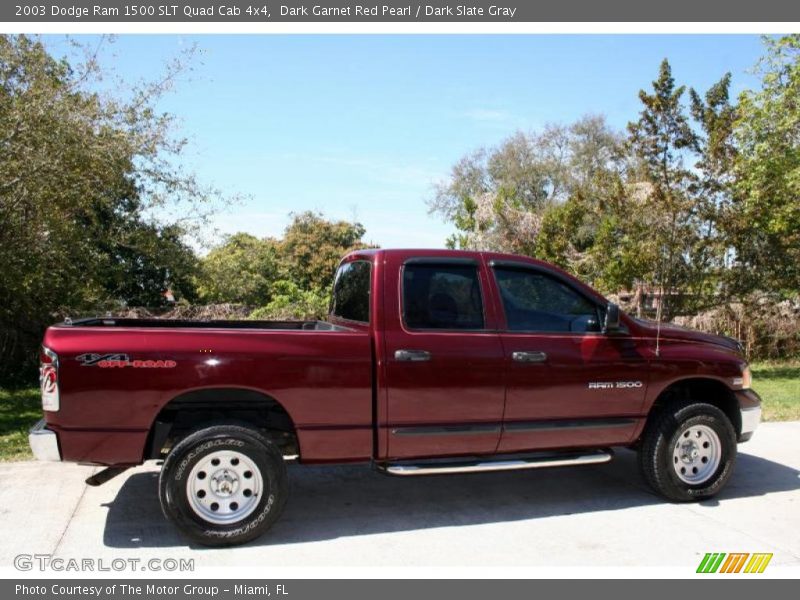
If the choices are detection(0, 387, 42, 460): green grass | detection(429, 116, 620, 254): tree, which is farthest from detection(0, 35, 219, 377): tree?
detection(429, 116, 620, 254): tree

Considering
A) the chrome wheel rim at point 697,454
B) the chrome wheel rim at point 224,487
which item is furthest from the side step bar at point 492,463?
the chrome wheel rim at point 224,487

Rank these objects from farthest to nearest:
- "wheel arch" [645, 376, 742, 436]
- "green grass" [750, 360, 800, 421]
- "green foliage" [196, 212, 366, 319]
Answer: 1. "green foliage" [196, 212, 366, 319]
2. "green grass" [750, 360, 800, 421]
3. "wheel arch" [645, 376, 742, 436]

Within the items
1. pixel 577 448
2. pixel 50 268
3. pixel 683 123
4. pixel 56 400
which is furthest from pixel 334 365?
pixel 683 123

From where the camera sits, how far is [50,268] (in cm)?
1064

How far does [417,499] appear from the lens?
5750 millimetres

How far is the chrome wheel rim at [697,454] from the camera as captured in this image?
5.70 meters

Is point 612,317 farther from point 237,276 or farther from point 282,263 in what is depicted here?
point 282,263

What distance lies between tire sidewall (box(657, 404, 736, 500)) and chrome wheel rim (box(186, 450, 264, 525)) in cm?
321

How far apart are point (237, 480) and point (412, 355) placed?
146 cm

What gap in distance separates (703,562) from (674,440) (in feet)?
4.21

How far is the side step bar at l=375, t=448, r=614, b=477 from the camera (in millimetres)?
4953

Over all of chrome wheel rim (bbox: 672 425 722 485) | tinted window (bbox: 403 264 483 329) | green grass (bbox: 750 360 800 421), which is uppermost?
tinted window (bbox: 403 264 483 329)

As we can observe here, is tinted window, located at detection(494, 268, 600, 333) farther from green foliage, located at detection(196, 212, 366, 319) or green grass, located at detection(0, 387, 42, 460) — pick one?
green foliage, located at detection(196, 212, 366, 319)

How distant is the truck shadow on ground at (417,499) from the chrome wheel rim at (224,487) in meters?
0.29
